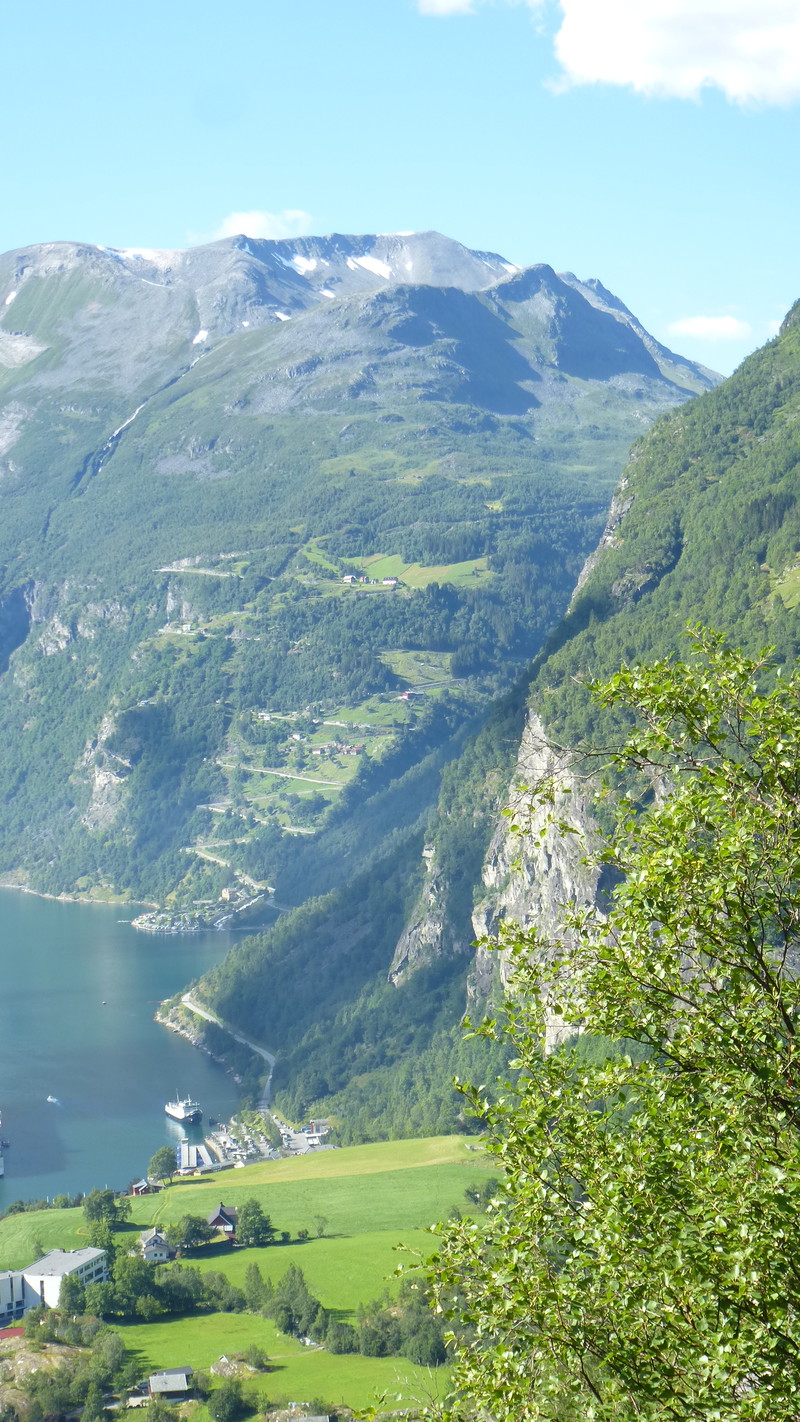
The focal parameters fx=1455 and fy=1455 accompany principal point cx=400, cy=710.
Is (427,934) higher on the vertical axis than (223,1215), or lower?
higher

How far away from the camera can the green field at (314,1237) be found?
51.6 meters

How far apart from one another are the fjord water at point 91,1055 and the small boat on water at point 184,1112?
71 centimetres

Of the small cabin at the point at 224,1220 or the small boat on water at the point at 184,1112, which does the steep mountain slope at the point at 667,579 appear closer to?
the small boat on water at the point at 184,1112

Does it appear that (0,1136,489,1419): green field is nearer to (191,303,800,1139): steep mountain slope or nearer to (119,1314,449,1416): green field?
(119,1314,449,1416): green field

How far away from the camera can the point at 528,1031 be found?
12.6m

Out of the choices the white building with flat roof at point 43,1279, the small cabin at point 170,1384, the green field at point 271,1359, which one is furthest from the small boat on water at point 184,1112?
the small cabin at point 170,1384

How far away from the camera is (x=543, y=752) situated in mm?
93938

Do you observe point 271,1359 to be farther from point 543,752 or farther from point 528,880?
point 528,880

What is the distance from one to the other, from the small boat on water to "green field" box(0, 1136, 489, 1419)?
11.6m

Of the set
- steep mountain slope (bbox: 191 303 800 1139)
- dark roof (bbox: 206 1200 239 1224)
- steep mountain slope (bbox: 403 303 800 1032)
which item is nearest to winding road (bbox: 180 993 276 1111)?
steep mountain slope (bbox: 191 303 800 1139)

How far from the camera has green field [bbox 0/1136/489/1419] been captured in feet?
169

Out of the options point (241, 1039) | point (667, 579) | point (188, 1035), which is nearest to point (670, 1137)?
point (667, 579)

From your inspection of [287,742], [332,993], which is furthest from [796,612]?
[287,742]

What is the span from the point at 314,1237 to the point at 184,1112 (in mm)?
29949
